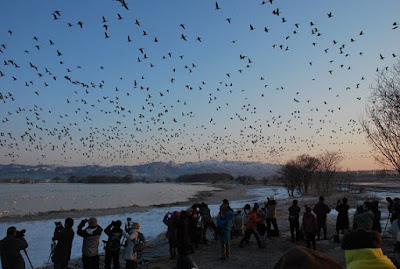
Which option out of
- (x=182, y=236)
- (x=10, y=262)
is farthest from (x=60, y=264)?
(x=182, y=236)

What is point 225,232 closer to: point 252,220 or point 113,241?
point 252,220

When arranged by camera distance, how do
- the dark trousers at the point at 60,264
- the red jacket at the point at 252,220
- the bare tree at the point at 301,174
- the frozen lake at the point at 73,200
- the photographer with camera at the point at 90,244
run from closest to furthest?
the photographer with camera at the point at 90,244 → the dark trousers at the point at 60,264 → the red jacket at the point at 252,220 → the frozen lake at the point at 73,200 → the bare tree at the point at 301,174

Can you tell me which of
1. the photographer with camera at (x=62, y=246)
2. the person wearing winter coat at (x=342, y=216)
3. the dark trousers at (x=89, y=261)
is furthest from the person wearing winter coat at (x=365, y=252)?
the person wearing winter coat at (x=342, y=216)

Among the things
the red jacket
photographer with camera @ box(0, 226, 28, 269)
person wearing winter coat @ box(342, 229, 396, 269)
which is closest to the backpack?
photographer with camera @ box(0, 226, 28, 269)

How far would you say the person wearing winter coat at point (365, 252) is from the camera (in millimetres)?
2811

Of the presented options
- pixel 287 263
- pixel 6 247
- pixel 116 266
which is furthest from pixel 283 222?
pixel 287 263

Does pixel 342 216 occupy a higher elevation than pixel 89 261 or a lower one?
higher

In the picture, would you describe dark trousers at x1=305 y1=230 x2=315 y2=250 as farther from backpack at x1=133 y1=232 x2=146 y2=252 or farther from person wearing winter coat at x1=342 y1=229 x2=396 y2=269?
person wearing winter coat at x1=342 y1=229 x2=396 y2=269

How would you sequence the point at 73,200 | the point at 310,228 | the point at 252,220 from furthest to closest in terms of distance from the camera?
the point at 73,200 < the point at 252,220 < the point at 310,228

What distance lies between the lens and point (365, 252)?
2865 millimetres

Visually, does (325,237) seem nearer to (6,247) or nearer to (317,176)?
(6,247)

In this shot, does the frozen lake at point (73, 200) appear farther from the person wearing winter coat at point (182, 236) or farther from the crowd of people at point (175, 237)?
the person wearing winter coat at point (182, 236)

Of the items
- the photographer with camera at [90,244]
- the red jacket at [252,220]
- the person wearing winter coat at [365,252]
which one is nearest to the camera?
the person wearing winter coat at [365,252]

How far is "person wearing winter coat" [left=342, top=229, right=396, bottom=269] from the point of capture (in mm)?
2811
